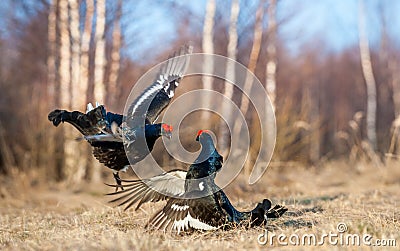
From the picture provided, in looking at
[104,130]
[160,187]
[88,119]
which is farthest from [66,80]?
[160,187]

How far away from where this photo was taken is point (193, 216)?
3383mm

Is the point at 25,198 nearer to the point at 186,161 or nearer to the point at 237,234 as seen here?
the point at 186,161

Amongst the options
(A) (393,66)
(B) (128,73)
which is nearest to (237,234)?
(B) (128,73)

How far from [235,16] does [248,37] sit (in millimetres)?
1028

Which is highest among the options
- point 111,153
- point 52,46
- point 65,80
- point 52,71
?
Result: point 52,46

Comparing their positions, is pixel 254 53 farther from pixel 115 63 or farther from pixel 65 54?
pixel 65 54

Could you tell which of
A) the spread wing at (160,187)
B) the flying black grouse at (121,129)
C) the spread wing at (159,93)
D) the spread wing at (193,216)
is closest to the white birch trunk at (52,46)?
the spread wing at (159,93)

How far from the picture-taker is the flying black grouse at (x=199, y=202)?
338 cm

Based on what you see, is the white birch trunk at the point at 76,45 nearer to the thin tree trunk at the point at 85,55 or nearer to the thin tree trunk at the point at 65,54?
the thin tree trunk at the point at 85,55

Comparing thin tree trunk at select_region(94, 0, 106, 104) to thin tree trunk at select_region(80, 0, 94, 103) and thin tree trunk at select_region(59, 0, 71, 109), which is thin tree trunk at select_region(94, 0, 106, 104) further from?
thin tree trunk at select_region(59, 0, 71, 109)

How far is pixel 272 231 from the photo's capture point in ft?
10.7

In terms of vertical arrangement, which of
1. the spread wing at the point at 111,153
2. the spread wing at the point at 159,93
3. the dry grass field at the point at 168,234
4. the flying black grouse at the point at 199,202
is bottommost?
the dry grass field at the point at 168,234

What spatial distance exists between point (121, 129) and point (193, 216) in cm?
119

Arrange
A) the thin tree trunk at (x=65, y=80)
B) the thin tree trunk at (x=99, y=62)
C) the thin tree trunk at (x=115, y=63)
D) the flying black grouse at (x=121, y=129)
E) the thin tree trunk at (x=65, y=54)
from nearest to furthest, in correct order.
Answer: the flying black grouse at (x=121, y=129) < the thin tree trunk at (x=99, y=62) < the thin tree trunk at (x=65, y=80) < the thin tree trunk at (x=65, y=54) < the thin tree trunk at (x=115, y=63)
